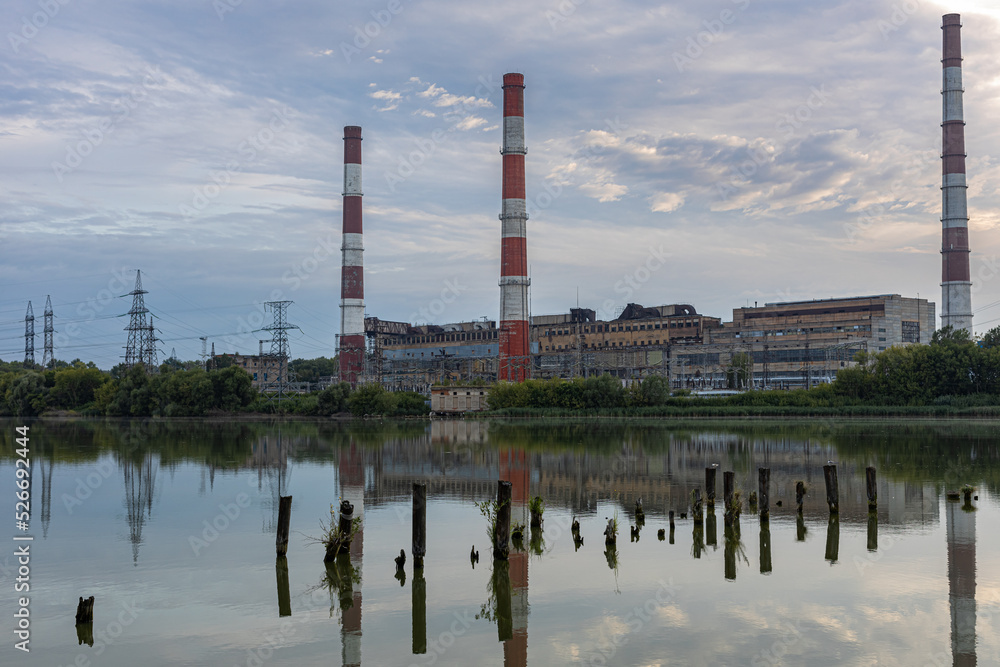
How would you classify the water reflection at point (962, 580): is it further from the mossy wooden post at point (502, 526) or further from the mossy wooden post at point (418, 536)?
the mossy wooden post at point (418, 536)

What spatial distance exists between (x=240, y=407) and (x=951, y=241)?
59768mm

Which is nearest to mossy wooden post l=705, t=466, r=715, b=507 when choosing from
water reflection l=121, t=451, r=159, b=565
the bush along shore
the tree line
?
water reflection l=121, t=451, r=159, b=565

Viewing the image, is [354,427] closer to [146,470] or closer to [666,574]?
[146,470]

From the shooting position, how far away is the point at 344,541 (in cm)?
1459

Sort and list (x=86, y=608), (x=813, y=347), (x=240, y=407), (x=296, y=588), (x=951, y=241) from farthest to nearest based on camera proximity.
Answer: (x=813, y=347) < (x=240, y=407) < (x=951, y=241) < (x=296, y=588) < (x=86, y=608)

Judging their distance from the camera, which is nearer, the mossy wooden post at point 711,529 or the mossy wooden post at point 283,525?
the mossy wooden post at point 283,525

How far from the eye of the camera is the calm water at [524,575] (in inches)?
412

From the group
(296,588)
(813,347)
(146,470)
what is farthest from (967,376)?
(296,588)

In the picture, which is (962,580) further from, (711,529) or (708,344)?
(708,344)

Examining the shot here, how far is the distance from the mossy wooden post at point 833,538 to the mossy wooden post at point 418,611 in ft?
22.6

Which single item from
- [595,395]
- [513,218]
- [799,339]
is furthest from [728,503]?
[799,339]

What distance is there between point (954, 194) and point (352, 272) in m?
51.7

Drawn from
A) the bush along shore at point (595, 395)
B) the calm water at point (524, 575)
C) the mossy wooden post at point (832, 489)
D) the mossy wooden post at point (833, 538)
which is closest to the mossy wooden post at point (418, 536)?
the calm water at point (524, 575)

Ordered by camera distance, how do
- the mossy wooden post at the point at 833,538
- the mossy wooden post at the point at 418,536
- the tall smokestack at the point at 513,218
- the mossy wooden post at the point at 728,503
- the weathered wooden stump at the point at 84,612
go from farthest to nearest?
the tall smokestack at the point at 513,218 < the mossy wooden post at the point at 728,503 < the mossy wooden post at the point at 833,538 < the mossy wooden post at the point at 418,536 < the weathered wooden stump at the point at 84,612
